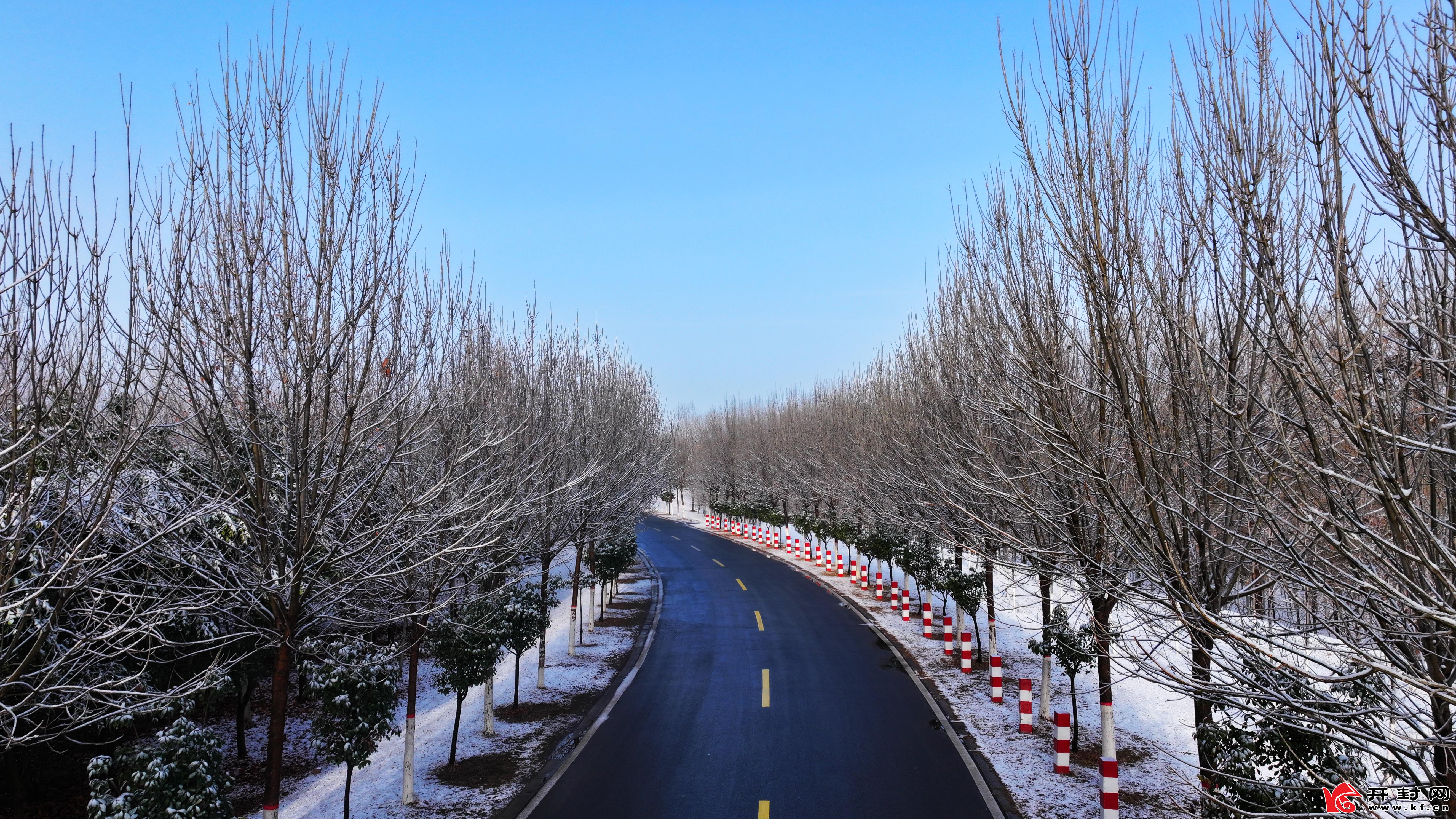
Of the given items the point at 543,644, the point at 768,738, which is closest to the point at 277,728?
the point at 768,738

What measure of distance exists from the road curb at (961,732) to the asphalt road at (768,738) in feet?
0.52

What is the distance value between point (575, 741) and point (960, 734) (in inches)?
221

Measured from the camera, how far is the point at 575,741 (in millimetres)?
11570

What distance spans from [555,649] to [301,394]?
481 inches

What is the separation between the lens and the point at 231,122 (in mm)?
7121

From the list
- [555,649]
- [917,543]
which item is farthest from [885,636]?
[555,649]

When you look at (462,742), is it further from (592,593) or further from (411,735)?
(592,593)

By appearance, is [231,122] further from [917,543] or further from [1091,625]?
[917,543]

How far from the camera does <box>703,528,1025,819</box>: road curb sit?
9.02 m

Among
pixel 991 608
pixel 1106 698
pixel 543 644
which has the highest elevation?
pixel 991 608

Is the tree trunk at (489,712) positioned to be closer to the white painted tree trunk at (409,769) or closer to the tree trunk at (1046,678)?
the white painted tree trunk at (409,769)

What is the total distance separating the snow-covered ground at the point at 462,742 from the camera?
9.52 m

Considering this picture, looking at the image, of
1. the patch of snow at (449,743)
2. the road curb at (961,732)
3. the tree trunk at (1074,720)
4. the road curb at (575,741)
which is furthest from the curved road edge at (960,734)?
the patch of snow at (449,743)

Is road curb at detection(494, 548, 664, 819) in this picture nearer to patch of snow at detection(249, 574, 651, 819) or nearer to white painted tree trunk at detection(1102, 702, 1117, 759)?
patch of snow at detection(249, 574, 651, 819)
